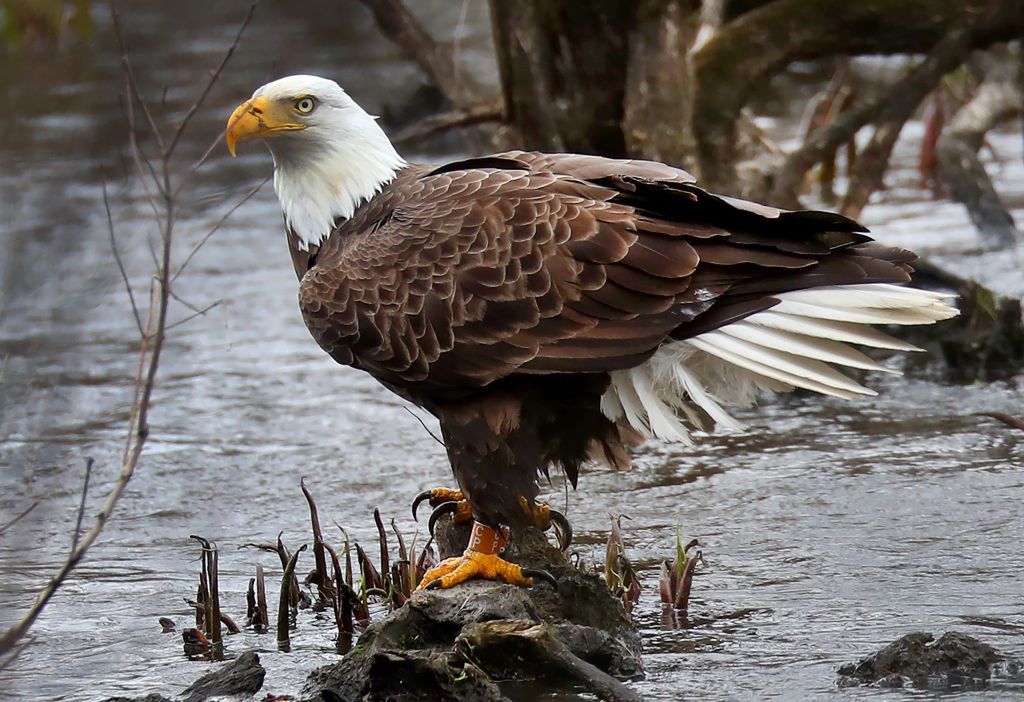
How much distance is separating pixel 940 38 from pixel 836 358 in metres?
4.15

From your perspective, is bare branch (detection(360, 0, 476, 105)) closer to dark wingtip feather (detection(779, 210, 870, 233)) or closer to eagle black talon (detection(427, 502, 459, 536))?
eagle black talon (detection(427, 502, 459, 536))

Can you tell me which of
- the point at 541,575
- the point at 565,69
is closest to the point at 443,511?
the point at 541,575

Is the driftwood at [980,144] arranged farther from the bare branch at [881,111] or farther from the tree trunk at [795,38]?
the tree trunk at [795,38]

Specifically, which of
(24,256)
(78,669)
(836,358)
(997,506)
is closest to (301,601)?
(78,669)

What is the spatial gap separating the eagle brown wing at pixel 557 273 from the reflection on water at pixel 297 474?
47cm

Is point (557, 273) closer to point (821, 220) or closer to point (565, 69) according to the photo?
point (821, 220)

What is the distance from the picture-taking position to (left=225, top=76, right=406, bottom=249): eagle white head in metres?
4.89

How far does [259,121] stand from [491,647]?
1754 mm

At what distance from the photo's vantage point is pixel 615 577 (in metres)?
4.61

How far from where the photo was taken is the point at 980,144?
8969mm

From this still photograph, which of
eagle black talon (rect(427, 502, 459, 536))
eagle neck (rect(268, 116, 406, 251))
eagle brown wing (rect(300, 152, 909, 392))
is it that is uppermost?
eagle neck (rect(268, 116, 406, 251))

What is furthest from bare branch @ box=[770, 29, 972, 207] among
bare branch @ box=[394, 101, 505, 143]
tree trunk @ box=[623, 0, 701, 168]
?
bare branch @ box=[394, 101, 505, 143]

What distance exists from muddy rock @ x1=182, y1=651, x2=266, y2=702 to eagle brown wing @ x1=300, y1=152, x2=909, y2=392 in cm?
90

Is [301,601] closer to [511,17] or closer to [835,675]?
[835,675]
